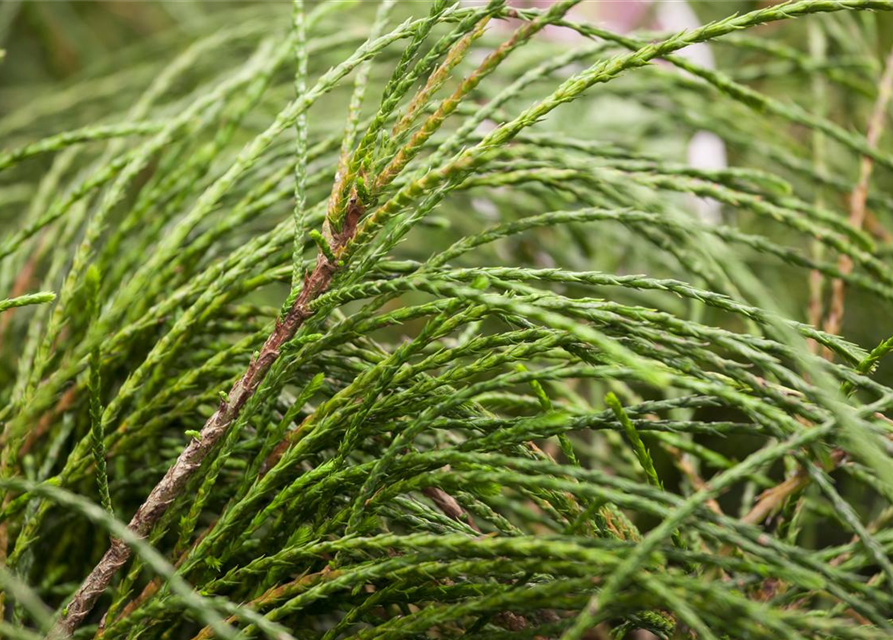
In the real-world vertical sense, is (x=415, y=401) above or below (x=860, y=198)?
below

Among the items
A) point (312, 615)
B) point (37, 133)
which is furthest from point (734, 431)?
point (37, 133)

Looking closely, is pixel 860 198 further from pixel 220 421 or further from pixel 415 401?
pixel 220 421

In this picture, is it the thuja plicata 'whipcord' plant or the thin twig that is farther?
the thin twig

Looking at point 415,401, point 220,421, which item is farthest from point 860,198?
point 220,421

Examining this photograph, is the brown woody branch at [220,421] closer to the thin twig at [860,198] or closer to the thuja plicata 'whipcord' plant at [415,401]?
the thuja plicata 'whipcord' plant at [415,401]

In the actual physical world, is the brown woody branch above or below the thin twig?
below

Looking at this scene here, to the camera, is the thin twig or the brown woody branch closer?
the brown woody branch

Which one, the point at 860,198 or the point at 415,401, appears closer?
the point at 415,401

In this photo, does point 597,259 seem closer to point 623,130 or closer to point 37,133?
point 623,130

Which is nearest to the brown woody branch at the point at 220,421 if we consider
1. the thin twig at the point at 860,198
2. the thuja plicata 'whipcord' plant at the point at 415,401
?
the thuja plicata 'whipcord' plant at the point at 415,401

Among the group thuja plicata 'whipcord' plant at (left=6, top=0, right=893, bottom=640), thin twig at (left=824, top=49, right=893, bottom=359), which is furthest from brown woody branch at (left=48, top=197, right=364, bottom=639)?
thin twig at (left=824, top=49, right=893, bottom=359)

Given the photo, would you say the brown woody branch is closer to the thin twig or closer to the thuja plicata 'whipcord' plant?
the thuja plicata 'whipcord' plant
